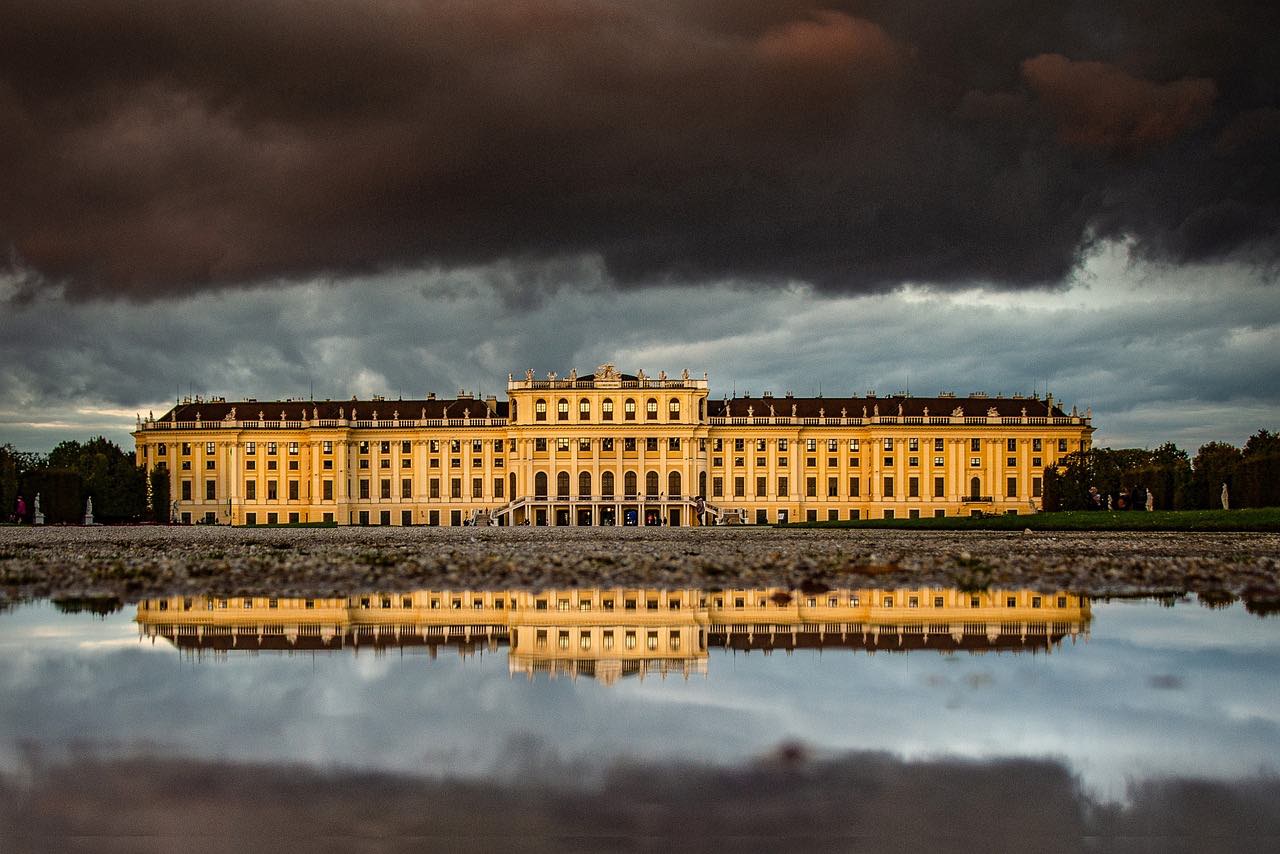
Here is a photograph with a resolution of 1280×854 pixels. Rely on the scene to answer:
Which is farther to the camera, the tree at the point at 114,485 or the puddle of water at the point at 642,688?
the tree at the point at 114,485

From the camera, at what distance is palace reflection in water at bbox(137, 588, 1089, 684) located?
6.26 m

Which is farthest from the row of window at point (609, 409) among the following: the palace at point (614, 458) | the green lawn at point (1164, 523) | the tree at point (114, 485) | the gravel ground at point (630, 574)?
the gravel ground at point (630, 574)

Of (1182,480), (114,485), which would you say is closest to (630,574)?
(1182,480)

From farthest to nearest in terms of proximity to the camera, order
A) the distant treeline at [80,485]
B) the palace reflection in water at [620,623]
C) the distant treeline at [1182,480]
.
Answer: the distant treeline at [80,485] → the distant treeline at [1182,480] → the palace reflection in water at [620,623]

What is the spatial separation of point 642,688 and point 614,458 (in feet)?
338

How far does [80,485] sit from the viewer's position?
72.9 m

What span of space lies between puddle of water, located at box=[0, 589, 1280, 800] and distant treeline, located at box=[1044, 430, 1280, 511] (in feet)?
181

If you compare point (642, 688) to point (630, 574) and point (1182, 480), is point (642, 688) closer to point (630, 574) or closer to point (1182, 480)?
point (630, 574)

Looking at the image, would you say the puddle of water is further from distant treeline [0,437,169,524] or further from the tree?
the tree

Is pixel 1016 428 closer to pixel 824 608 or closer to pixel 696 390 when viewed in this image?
pixel 696 390

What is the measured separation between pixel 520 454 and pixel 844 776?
346 feet

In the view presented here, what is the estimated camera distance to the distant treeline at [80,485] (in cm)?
6580

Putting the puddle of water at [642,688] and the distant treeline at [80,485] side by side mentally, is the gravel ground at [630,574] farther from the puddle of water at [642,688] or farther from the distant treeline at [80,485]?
the distant treeline at [80,485]

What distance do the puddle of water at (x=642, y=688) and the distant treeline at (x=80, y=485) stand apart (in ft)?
208
